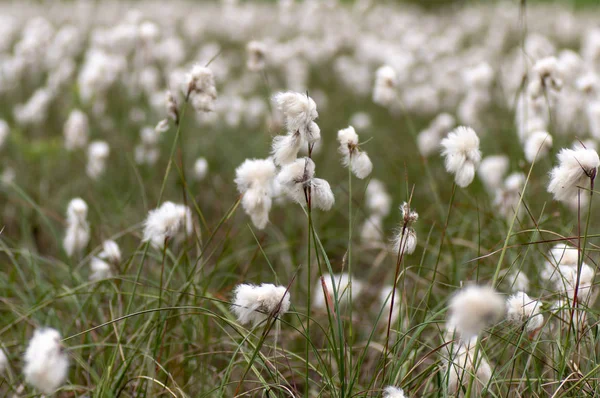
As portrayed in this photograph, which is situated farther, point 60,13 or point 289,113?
point 60,13

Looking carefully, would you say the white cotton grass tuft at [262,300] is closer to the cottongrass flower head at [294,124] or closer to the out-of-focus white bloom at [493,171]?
the cottongrass flower head at [294,124]

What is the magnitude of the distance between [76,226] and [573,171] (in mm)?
1775

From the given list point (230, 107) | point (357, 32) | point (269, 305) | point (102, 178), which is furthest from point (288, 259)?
point (357, 32)

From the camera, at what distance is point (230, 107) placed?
5.16 meters

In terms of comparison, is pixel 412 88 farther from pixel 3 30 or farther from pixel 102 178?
pixel 3 30

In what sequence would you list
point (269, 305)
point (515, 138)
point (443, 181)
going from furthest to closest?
point (443, 181) < point (515, 138) < point (269, 305)

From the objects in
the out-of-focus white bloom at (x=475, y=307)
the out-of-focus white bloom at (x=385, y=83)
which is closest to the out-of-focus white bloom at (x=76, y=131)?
the out-of-focus white bloom at (x=385, y=83)

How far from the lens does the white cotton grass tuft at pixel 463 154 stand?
1.75 meters

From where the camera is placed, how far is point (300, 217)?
377 cm

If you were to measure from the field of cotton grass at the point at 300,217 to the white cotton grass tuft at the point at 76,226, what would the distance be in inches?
0.5

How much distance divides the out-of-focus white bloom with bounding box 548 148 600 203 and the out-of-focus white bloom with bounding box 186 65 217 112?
98 centimetres

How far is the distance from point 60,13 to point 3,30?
11.0 feet

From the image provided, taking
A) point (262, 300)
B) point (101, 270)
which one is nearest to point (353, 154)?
point (262, 300)

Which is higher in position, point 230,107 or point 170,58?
point 170,58
